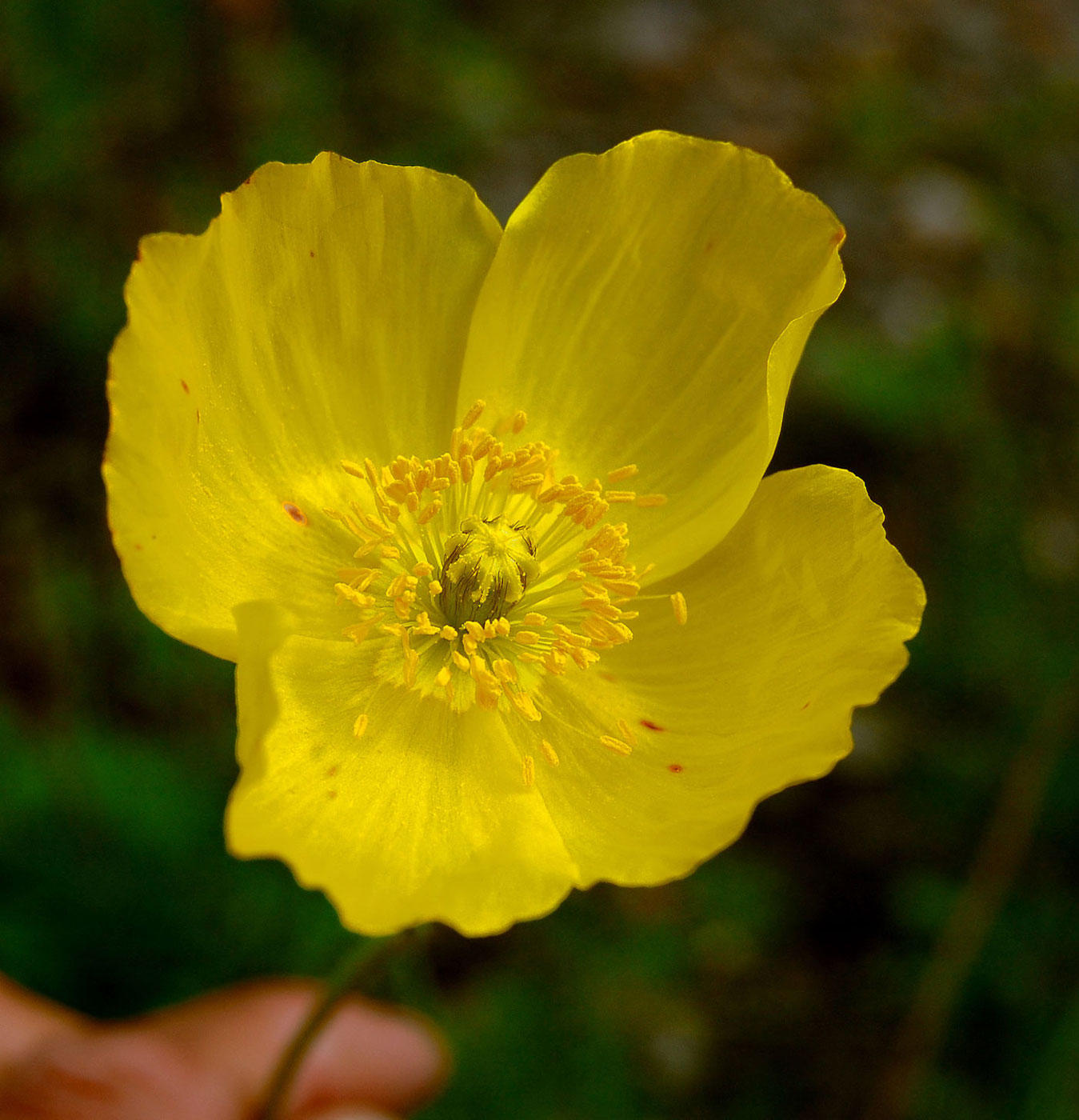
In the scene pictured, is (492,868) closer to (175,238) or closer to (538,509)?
(538,509)

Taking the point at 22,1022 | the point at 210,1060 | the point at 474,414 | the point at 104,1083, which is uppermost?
the point at 474,414

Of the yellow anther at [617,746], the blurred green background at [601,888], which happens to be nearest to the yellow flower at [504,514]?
the yellow anther at [617,746]

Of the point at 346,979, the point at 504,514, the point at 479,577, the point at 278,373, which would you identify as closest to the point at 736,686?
the point at 479,577

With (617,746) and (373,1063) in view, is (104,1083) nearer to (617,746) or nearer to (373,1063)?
(373,1063)

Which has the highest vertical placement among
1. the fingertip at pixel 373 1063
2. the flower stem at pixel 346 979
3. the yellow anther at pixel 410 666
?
the yellow anther at pixel 410 666

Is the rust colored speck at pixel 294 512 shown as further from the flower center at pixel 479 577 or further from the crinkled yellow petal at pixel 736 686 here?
the crinkled yellow petal at pixel 736 686

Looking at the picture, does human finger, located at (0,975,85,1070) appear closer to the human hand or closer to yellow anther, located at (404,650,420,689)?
the human hand
